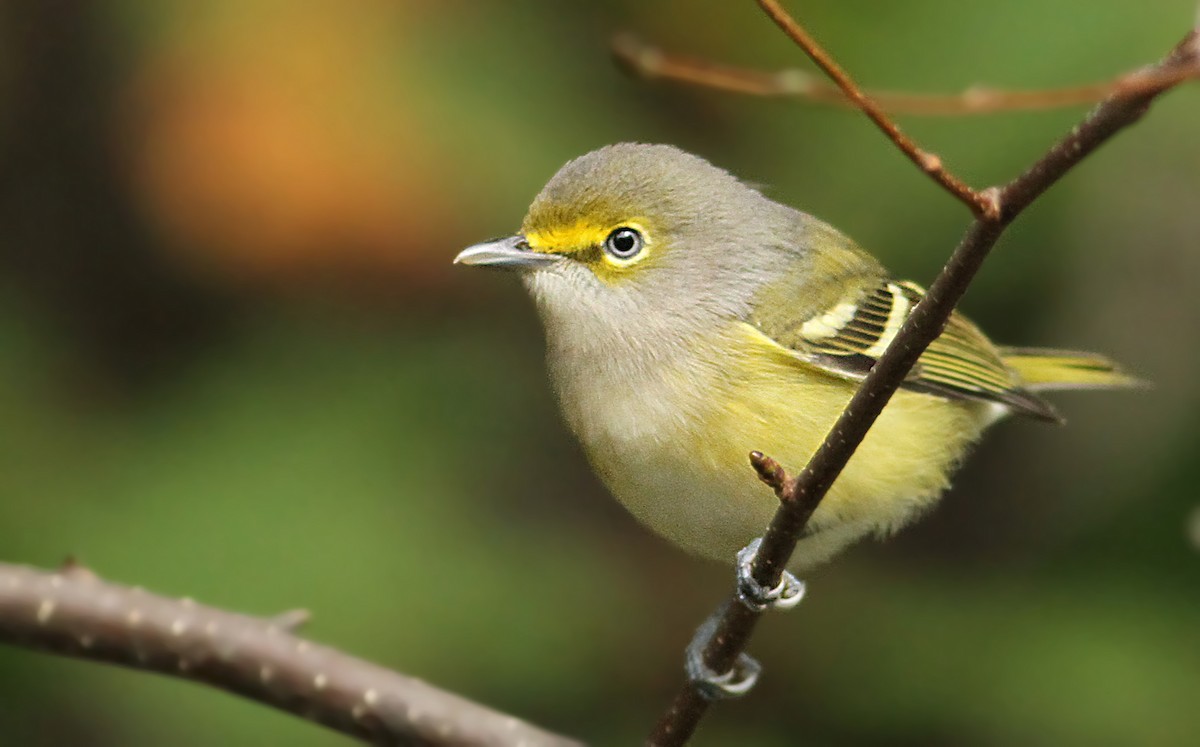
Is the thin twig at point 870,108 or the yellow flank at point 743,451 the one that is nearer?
the thin twig at point 870,108

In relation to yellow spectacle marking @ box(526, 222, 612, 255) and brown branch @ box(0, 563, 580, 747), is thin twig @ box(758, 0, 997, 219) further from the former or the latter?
brown branch @ box(0, 563, 580, 747)

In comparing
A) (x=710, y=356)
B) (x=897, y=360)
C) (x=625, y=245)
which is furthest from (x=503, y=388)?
(x=897, y=360)

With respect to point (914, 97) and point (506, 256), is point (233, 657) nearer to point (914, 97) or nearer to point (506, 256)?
point (506, 256)

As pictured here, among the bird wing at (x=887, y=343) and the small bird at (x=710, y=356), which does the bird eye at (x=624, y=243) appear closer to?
the small bird at (x=710, y=356)

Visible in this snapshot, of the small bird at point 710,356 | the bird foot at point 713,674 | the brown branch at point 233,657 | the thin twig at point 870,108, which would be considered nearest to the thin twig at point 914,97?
the thin twig at point 870,108

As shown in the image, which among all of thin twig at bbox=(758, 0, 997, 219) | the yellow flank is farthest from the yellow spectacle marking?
thin twig at bbox=(758, 0, 997, 219)

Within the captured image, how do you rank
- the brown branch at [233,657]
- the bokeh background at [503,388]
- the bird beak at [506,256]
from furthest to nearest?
the bokeh background at [503,388] < the bird beak at [506,256] < the brown branch at [233,657]

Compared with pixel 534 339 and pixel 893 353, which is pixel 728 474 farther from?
pixel 534 339
